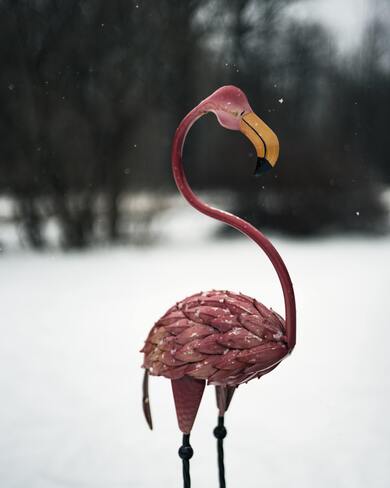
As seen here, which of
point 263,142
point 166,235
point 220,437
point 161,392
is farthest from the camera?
point 166,235

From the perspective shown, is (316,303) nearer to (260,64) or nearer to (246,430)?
(246,430)

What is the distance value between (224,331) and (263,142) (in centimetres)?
34

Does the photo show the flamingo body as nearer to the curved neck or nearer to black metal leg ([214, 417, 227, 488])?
the curved neck

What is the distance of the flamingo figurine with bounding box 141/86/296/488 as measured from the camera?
813mm

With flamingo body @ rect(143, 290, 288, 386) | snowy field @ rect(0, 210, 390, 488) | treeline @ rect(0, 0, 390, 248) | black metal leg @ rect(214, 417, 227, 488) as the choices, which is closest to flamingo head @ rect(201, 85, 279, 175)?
flamingo body @ rect(143, 290, 288, 386)

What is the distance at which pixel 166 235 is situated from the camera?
4926 millimetres

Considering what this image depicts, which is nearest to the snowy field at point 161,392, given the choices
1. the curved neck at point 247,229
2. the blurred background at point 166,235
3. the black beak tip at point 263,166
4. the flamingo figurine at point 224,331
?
the blurred background at point 166,235

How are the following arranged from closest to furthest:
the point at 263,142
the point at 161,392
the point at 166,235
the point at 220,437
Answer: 1. the point at 263,142
2. the point at 220,437
3. the point at 161,392
4. the point at 166,235

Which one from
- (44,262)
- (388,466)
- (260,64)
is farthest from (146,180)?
(388,466)

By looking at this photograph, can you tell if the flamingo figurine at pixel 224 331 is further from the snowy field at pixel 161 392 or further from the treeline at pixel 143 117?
the treeline at pixel 143 117

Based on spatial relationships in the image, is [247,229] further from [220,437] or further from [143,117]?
[143,117]

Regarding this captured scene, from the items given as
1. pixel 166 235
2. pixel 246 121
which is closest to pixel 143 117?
pixel 166 235

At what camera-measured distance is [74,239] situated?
13.7ft

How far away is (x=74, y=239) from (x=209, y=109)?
3518 millimetres
